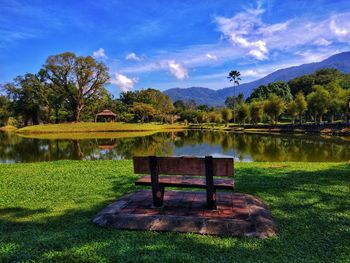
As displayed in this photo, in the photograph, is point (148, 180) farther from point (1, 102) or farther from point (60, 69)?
point (1, 102)

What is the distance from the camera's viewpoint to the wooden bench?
5105 millimetres

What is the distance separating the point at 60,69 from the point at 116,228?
62.2 meters

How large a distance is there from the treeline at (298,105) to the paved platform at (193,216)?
53892mm

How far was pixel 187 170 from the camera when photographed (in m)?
5.21

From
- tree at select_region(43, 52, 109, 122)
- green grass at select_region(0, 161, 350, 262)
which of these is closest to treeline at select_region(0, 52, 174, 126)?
tree at select_region(43, 52, 109, 122)

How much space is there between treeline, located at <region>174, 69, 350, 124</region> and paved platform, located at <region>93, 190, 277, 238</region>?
5389cm

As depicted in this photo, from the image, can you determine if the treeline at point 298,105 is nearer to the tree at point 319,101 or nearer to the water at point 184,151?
the tree at point 319,101

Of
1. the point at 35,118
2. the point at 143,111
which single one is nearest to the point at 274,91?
the point at 143,111

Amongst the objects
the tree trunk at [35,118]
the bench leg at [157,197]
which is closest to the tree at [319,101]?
the bench leg at [157,197]

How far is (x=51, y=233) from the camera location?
15.5ft

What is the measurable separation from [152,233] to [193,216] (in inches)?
30.3

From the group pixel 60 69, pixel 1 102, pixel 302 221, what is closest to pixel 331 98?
pixel 60 69

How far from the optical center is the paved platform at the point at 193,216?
466 centimetres

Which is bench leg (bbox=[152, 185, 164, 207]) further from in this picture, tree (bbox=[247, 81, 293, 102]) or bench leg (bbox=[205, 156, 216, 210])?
tree (bbox=[247, 81, 293, 102])
